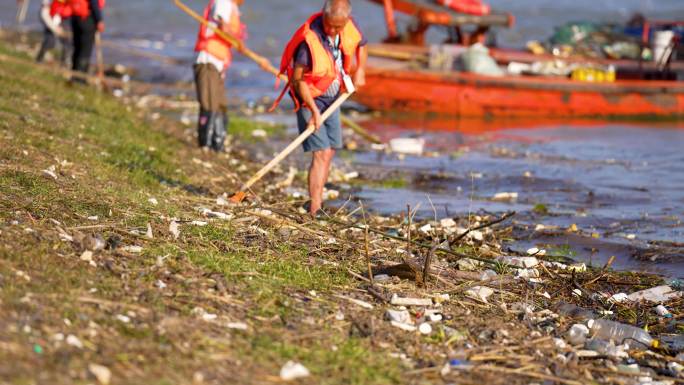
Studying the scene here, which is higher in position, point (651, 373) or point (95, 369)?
point (95, 369)

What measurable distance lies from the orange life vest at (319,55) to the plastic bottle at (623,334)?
2799mm

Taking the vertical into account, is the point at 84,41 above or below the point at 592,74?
above

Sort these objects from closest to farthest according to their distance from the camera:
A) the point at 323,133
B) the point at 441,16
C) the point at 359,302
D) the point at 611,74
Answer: the point at 359,302 → the point at 323,133 → the point at 611,74 → the point at 441,16

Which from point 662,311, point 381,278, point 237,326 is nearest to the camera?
point 237,326

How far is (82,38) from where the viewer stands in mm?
13688

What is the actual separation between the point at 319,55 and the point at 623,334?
117 inches

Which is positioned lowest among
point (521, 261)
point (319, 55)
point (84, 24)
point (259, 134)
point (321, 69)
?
point (259, 134)

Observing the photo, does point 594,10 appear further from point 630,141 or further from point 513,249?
point 513,249

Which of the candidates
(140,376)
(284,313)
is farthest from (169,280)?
(140,376)

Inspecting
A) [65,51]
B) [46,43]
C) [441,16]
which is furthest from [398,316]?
[65,51]

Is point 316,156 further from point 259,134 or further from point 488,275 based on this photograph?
point 259,134

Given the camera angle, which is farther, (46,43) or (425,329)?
(46,43)

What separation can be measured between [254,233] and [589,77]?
1106 centimetres

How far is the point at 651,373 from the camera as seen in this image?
497 cm
